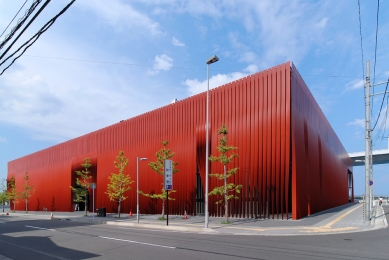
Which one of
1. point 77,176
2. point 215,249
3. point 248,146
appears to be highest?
point 248,146

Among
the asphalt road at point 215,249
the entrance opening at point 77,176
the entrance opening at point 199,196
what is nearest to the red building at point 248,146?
the entrance opening at point 199,196

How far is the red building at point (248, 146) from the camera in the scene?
21969 millimetres

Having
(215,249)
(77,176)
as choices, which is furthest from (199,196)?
(77,176)

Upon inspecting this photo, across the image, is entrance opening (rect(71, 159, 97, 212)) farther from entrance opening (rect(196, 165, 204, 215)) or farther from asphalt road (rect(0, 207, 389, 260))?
asphalt road (rect(0, 207, 389, 260))

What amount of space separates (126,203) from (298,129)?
813 inches

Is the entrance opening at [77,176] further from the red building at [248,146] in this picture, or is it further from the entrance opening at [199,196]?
the entrance opening at [199,196]

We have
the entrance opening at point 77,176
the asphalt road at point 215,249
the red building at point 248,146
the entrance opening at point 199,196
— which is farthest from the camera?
the entrance opening at point 77,176

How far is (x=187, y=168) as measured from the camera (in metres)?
28.0

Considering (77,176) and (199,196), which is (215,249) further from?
(77,176)

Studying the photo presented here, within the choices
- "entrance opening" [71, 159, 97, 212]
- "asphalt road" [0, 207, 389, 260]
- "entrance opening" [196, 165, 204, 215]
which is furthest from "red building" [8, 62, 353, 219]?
"asphalt road" [0, 207, 389, 260]

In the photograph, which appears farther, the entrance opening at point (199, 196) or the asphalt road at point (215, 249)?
the entrance opening at point (199, 196)

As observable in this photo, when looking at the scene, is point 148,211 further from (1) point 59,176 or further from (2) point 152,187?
(1) point 59,176

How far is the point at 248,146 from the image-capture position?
23.6 metres

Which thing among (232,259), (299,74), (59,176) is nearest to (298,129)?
(299,74)
